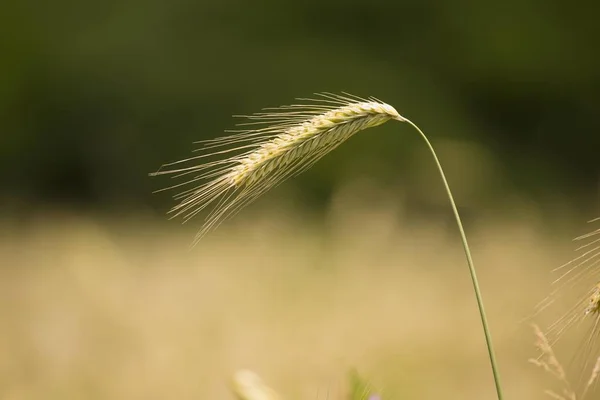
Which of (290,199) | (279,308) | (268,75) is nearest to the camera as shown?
(279,308)

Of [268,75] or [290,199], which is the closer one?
[290,199]

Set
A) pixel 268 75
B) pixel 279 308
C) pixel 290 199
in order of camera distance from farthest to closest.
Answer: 1. pixel 268 75
2. pixel 290 199
3. pixel 279 308

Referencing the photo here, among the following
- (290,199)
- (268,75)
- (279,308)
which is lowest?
(279,308)

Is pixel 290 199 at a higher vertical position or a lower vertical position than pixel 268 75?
lower

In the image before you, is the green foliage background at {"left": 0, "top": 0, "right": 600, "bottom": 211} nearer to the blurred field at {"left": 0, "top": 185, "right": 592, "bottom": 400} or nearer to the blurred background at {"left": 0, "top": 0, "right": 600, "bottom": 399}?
the blurred background at {"left": 0, "top": 0, "right": 600, "bottom": 399}

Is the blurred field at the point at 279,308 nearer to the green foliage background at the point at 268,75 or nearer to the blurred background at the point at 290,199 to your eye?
the blurred background at the point at 290,199

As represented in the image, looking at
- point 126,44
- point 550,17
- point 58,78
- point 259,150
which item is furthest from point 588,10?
point 259,150

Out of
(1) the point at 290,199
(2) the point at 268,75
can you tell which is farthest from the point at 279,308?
(2) the point at 268,75

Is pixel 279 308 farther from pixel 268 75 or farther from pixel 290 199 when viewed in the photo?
pixel 268 75
